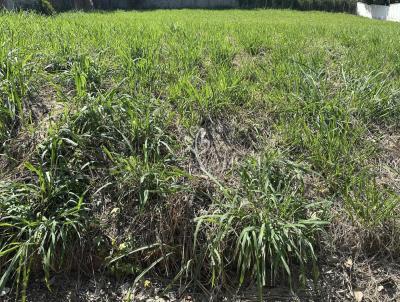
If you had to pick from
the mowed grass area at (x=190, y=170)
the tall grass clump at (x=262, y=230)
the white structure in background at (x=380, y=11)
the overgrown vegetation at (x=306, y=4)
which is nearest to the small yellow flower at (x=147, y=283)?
the mowed grass area at (x=190, y=170)

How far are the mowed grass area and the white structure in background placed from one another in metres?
23.8

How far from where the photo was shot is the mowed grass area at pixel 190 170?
8.35 ft

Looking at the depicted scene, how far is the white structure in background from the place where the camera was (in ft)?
79.9

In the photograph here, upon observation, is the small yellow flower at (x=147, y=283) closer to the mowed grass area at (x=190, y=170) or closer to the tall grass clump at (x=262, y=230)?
the mowed grass area at (x=190, y=170)

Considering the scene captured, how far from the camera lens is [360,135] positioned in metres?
3.44

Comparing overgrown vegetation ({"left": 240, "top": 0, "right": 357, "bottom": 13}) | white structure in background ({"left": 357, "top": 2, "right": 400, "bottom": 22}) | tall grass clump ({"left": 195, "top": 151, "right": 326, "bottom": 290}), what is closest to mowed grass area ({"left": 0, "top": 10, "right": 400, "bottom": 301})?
tall grass clump ({"left": 195, "top": 151, "right": 326, "bottom": 290})

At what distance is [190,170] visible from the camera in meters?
3.00

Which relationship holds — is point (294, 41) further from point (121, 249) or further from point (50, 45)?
point (121, 249)

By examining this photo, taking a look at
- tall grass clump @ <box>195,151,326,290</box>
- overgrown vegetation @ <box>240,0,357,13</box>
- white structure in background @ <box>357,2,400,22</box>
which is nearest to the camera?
tall grass clump @ <box>195,151,326,290</box>

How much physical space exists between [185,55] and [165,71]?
0.46m

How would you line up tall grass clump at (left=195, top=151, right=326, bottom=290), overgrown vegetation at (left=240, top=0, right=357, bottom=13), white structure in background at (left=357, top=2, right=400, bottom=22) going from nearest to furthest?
tall grass clump at (left=195, top=151, right=326, bottom=290)
overgrown vegetation at (left=240, top=0, right=357, bottom=13)
white structure in background at (left=357, top=2, right=400, bottom=22)

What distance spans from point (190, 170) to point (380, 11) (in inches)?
1067

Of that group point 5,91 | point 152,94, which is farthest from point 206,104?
point 5,91

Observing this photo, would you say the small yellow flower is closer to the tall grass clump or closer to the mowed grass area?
the mowed grass area
